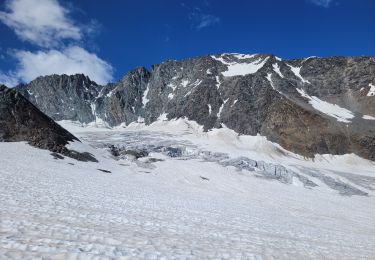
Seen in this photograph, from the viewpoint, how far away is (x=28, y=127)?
59250mm

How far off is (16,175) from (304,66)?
6812 inches

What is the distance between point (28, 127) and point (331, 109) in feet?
394

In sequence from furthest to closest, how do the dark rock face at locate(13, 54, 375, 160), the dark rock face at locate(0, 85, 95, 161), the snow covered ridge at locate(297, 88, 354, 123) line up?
the snow covered ridge at locate(297, 88, 354, 123), the dark rock face at locate(13, 54, 375, 160), the dark rock face at locate(0, 85, 95, 161)

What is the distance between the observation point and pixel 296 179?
3091 inches

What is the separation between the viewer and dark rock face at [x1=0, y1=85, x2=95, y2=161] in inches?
2184

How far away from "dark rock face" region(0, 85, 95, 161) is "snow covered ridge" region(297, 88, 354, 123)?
345 feet

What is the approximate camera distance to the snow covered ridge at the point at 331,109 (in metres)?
138

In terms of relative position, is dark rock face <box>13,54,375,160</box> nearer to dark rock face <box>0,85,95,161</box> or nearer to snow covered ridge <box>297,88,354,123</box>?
snow covered ridge <box>297,88,354,123</box>

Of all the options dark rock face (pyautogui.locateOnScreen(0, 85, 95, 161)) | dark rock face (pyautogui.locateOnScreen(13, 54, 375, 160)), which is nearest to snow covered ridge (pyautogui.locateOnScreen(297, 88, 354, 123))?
dark rock face (pyautogui.locateOnScreen(13, 54, 375, 160))

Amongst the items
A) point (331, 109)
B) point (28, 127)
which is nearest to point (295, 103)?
point (331, 109)

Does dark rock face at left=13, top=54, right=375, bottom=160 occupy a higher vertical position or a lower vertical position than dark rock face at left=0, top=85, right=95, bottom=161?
higher

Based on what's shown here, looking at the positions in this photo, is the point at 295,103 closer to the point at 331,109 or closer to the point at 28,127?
the point at 331,109

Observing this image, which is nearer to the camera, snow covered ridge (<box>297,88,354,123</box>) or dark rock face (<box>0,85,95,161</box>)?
dark rock face (<box>0,85,95,161</box>)

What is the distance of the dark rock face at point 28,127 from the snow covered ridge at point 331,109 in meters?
105
